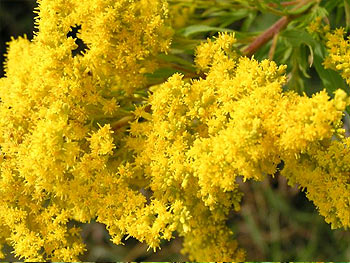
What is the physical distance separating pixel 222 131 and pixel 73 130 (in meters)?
0.43

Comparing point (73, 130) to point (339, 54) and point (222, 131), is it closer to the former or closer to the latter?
point (222, 131)

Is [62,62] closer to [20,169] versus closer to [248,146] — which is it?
[20,169]

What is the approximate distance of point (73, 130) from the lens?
1395 mm

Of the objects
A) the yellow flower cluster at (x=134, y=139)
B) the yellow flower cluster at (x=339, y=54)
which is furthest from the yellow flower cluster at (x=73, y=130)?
the yellow flower cluster at (x=339, y=54)

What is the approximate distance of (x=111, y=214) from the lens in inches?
55.0

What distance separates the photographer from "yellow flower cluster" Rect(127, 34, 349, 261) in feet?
3.89

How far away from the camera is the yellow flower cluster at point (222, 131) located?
1186mm

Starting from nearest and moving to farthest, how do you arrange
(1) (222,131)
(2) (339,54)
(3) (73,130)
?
(1) (222,131) → (3) (73,130) → (2) (339,54)

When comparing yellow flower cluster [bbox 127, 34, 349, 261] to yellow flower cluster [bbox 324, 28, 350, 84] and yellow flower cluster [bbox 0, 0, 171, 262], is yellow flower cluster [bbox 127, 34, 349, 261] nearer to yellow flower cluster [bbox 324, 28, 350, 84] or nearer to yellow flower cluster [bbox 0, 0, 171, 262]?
yellow flower cluster [bbox 0, 0, 171, 262]

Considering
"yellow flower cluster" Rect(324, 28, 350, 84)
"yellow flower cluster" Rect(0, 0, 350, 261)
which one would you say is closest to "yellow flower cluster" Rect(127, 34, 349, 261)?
"yellow flower cluster" Rect(0, 0, 350, 261)

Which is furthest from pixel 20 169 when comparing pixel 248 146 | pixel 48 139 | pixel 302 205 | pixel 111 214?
pixel 302 205

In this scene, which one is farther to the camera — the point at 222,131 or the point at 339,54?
the point at 339,54

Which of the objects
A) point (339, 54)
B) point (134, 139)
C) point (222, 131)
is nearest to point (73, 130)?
point (134, 139)

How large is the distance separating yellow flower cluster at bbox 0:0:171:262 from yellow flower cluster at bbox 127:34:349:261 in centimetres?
10
